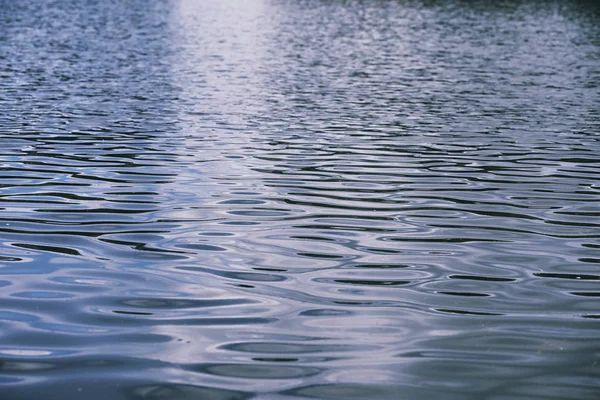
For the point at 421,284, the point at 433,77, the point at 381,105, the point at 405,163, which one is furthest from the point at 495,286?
the point at 433,77

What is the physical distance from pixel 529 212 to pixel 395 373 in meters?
7.39

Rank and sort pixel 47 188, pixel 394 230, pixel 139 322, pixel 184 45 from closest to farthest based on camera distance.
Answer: pixel 139 322
pixel 394 230
pixel 47 188
pixel 184 45

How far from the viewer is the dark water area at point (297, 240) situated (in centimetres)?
780

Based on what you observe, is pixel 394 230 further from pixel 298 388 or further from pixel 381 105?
pixel 381 105

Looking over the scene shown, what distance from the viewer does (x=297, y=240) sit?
12.3m

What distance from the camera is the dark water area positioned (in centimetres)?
780

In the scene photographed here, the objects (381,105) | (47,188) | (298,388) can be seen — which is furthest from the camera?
(381,105)

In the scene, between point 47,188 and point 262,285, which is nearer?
point 262,285

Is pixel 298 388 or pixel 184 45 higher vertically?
pixel 184 45

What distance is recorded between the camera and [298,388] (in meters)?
7.32

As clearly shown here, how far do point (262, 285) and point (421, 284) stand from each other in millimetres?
1840

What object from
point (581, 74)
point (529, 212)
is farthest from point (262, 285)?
point (581, 74)

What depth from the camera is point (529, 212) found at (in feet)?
47.2

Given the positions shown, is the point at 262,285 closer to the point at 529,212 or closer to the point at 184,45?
the point at 529,212
